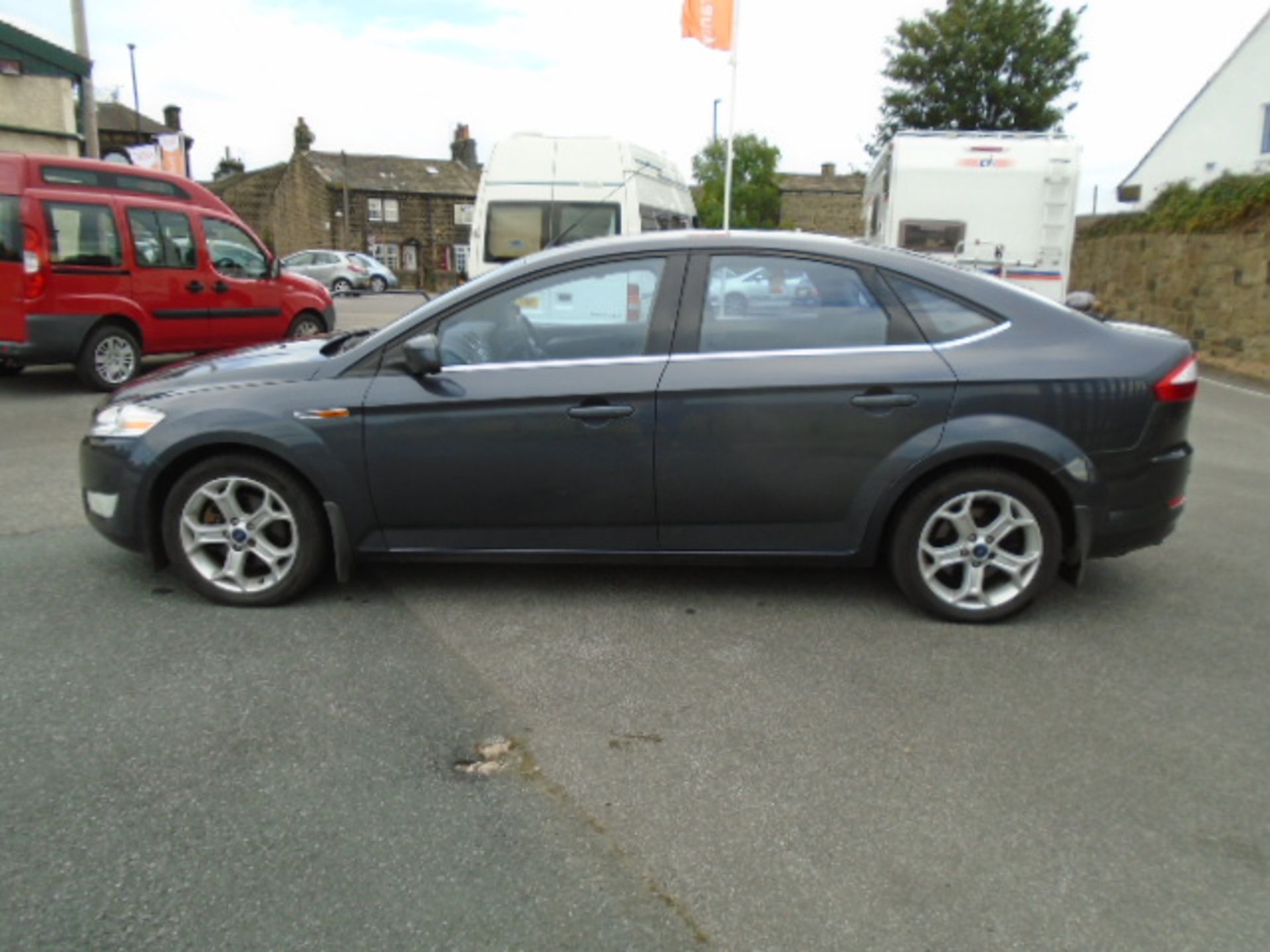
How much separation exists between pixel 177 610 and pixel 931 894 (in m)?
3.18

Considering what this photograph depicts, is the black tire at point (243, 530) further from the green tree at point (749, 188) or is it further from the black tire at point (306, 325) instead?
the green tree at point (749, 188)

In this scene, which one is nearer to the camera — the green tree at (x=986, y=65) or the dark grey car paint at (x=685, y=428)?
the dark grey car paint at (x=685, y=428)

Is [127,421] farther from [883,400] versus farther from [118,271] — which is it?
[118,271]

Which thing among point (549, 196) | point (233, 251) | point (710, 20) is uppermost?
point (710, 20)

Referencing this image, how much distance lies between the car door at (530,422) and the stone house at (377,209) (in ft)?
169

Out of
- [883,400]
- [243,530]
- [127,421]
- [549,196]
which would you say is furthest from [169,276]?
[883,400]

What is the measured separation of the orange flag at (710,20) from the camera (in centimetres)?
1684

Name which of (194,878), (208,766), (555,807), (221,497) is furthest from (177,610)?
(555,807)

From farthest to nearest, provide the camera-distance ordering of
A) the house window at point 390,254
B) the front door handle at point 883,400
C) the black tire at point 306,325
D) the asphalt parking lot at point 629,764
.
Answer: the house window at point 390,254 < the black tire at point 306,325 < the front door handle at point 883,400 < the asphalt parking lot at point 629,764

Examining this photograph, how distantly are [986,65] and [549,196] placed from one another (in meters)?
22.8

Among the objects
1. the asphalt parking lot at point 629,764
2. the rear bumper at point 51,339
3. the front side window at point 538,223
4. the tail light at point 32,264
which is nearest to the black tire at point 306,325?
the front side window at point 538,223

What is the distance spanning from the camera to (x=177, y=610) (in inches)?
163

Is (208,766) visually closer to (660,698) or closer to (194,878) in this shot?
(194,878)

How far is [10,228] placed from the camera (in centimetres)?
908
